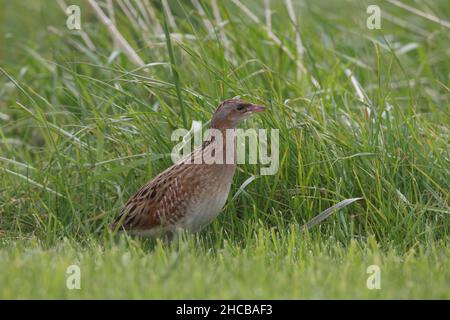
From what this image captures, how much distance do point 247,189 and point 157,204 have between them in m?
0.78

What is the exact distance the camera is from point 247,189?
20.0 ft

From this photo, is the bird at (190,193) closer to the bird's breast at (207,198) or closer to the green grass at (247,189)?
the bird's breast at (207,198)

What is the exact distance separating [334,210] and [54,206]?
1.90m

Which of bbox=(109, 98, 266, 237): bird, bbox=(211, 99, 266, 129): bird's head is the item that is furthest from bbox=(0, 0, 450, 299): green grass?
bbox=(211, 99, 266, 129): bird's head

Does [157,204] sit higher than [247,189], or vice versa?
[247,189]

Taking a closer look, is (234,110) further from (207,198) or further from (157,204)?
(157,204)

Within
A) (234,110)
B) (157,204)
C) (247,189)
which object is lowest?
(157,204)

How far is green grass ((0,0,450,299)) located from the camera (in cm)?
451

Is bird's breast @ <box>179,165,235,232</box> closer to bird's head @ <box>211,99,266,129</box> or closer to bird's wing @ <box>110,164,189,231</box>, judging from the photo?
bird's wing @ <box>110,164,189,231</box>

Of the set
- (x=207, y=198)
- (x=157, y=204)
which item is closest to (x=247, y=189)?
(x=207, y=198)

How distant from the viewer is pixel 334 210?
559cm

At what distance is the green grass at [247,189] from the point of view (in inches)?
178
